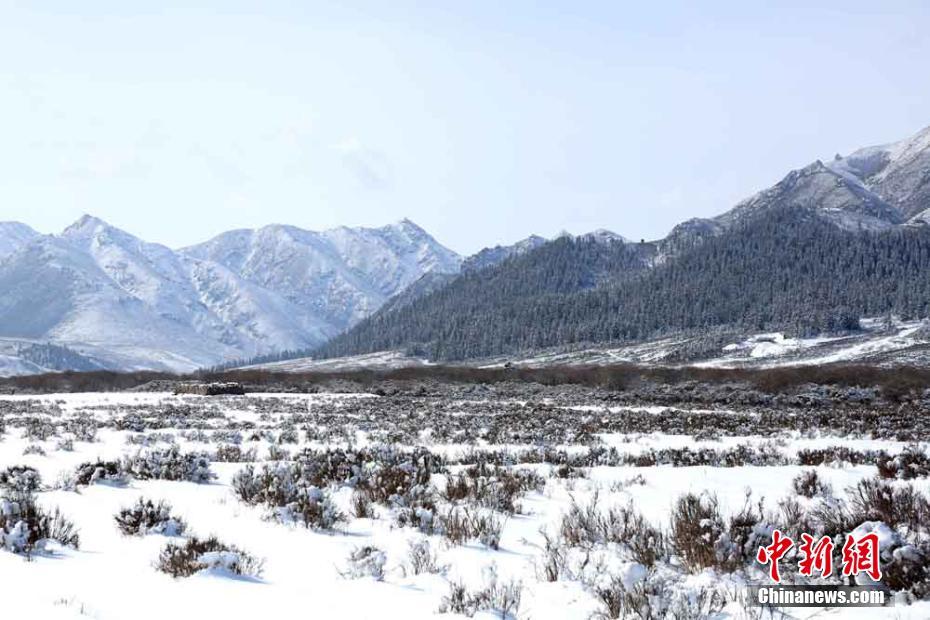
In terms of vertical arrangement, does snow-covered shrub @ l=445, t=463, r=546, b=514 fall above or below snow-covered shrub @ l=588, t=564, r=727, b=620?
below

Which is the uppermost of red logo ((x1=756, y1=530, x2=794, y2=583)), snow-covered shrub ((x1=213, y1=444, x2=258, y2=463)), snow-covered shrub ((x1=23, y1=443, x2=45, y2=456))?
red logo ((x1=756, y1=530, x2=794, y2=583))

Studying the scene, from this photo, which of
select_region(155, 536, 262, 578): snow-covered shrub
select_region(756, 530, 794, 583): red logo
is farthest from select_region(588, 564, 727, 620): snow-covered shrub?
select_region(155, 536, 262, 578): snow-covered shrub

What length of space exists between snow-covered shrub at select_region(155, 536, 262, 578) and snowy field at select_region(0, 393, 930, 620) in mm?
20

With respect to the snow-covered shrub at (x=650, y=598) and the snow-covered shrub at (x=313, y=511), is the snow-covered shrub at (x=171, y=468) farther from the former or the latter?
the snow-covered shrub at (x=650, y=598)

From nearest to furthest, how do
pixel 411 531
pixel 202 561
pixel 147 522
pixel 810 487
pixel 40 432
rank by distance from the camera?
pixel 202 561 < pixel 147 522 < pixel 411 531 < pixel 810 487 < pixel 40 432

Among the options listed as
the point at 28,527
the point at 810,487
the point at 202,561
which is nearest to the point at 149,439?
the point at 28,527

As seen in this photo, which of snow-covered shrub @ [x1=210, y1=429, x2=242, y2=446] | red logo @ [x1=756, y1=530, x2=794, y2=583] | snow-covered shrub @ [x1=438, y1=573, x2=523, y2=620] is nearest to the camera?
snow-covered shrub @ [x1=438, y1=573, x2=523, y2=620]

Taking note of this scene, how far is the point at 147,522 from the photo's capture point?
25.2ft

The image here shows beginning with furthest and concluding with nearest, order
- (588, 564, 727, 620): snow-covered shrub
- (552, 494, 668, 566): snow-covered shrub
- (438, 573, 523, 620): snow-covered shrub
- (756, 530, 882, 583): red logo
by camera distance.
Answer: (552, 494, 668, 566): snow-covered shrub → (756, 530, 882, 583): red logo → (438, 573, 523, 620): snow-covered shrub → (588, 564, 727, 620): snow-covered shrub

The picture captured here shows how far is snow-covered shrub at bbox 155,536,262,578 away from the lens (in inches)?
239

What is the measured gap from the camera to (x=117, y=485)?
10.6 metres

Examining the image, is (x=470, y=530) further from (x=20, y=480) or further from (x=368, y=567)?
(x=20, y=480)

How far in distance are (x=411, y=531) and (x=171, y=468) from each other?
551cm

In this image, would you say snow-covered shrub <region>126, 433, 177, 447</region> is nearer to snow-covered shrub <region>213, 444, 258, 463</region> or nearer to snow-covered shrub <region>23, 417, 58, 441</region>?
snow-covered shrub <region>23, 417, 58, 441</region>
